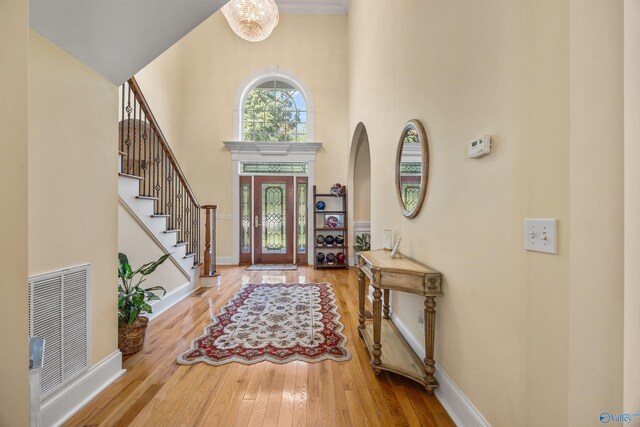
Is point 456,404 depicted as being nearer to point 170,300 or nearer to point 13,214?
point 13,214

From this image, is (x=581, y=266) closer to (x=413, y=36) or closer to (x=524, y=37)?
(x=524, y=37)

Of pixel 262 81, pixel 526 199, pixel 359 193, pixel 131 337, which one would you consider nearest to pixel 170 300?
pixel 131 337

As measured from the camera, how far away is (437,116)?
181 centimetres

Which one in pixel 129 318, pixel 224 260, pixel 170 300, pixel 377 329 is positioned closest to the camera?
pixel 377 329

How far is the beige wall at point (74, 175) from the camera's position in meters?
1.40

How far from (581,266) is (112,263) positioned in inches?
97.5

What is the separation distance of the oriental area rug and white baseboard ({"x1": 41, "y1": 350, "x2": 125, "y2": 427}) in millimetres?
420

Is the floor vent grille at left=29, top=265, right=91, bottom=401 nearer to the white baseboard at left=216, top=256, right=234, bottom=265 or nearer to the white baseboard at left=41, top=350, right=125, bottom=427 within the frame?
the white baseboard at left=41, top=350, right=125, bottom=427

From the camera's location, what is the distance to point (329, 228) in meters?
5.84

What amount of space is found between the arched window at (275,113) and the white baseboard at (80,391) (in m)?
5.20

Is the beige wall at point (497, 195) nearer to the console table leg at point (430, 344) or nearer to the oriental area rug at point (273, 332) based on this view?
the console table leg at point (430, 344)

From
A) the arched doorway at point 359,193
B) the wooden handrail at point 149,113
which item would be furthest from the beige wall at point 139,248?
the arched doorway at point 359,193

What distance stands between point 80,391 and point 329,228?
4576mm

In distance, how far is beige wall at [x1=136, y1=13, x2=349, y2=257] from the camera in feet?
20.0
